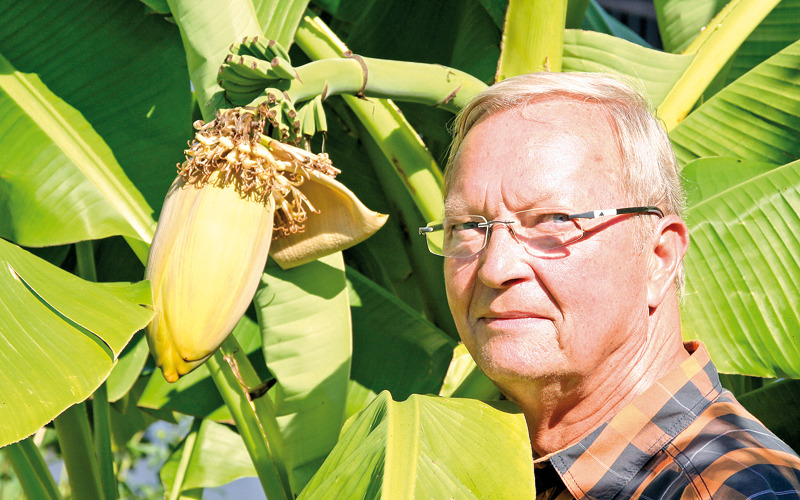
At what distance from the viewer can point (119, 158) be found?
4.58 ft

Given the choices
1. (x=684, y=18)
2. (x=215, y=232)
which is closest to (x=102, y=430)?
(x=215, y=232)

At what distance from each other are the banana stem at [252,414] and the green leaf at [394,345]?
282mm

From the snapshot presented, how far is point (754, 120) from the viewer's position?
153cm

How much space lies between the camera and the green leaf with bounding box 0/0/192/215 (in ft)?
4.61

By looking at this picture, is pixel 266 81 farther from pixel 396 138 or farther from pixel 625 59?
pixel 625 59

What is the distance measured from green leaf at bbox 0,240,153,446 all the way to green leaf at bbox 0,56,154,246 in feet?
1.10

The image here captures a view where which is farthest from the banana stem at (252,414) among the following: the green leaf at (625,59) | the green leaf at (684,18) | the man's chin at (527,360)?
the green leaf at (684,18)

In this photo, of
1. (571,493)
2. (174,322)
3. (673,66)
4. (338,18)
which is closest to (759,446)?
(571,493)

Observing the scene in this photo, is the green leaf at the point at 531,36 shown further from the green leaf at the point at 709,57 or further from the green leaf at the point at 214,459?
the green leaf at the point at 214,459

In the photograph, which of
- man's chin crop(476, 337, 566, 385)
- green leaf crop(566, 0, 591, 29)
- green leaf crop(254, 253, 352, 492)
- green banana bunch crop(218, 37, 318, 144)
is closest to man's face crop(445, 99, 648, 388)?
man's chin crop(476, 337, 566, 385)

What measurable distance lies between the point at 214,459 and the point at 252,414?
0.50 m

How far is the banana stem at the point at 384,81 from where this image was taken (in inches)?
39.6

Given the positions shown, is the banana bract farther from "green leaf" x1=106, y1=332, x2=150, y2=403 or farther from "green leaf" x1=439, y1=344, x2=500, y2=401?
"green leaf" x1=106, y1=332, x2=150, y2=403

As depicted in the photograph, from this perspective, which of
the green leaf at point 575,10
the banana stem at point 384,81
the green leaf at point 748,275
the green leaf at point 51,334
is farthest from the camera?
the green leaf at point 575,10
